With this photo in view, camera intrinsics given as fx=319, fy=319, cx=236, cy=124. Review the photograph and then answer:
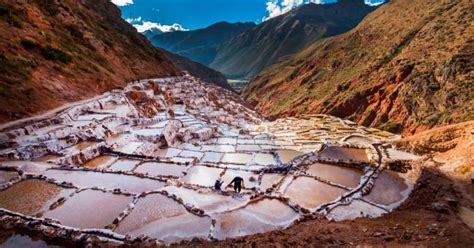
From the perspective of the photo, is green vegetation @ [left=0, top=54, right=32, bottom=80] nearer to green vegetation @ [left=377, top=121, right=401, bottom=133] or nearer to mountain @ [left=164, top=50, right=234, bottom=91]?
green vegetation @ [left=377, top=121, right=401, bottom=133]

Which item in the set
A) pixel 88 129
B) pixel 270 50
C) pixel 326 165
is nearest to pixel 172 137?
pixel 88 129

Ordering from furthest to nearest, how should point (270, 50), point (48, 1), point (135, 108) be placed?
point (270, 50)
point (48, 1)
point (135, 108)

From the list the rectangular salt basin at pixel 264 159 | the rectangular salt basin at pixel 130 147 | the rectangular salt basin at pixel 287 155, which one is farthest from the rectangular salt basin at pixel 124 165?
the rectangular salt basin at pixel 287 155

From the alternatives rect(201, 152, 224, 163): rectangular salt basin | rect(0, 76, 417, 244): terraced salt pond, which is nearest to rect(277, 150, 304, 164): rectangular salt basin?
rect(0, 76, 417, 244): terraced salt pond

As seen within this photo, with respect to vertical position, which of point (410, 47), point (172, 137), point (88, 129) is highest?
point (410, 47)

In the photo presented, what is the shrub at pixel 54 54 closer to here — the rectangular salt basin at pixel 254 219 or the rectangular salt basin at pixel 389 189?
the rectangular salt basin at pixel 254 219

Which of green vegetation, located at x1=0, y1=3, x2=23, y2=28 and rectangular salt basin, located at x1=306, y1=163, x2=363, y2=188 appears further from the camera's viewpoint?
green vegetation, located at x1=0, y1=3, x2=23, y2=28

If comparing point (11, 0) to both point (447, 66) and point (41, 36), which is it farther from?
point (447, 66)
